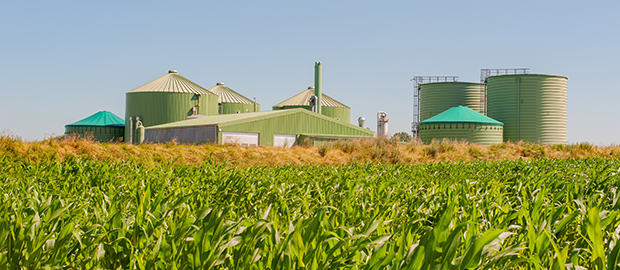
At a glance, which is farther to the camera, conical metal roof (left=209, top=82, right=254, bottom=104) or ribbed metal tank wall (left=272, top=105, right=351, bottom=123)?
conical metal roof (left=209, top=82, right=254, bottom=104)

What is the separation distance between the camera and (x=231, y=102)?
5806cm

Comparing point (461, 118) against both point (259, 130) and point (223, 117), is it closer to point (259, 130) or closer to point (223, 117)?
point (259, 130)

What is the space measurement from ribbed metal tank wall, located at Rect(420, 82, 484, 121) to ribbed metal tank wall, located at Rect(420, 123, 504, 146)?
7683mm

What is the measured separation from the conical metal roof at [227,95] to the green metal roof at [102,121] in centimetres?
1149

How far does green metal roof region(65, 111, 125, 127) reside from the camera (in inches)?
2100

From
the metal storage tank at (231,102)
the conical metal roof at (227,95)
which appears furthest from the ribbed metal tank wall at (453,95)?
the conical metal roof at (227,95)

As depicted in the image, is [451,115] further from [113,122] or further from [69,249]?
[69,249]

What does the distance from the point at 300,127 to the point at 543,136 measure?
23787 mm

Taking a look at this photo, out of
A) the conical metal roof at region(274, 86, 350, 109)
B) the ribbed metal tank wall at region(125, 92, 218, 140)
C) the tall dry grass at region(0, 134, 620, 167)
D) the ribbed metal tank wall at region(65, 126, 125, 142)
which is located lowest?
the tall dry grass at region(0, 134, 620, 167)

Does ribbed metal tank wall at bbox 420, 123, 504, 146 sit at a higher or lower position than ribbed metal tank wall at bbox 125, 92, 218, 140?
lower

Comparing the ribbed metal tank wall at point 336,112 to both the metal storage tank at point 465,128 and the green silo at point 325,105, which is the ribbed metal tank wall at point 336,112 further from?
the metal storage tank at point 465,128

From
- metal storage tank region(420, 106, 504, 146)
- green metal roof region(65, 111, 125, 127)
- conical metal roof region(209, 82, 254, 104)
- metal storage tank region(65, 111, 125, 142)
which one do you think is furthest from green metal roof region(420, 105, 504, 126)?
green metal roof region(65, 111, 125, 127)

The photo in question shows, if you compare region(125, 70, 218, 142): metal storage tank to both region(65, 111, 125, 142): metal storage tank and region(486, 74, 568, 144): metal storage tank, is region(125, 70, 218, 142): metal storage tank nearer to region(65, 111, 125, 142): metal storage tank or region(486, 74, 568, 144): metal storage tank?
region(65, 111, 125, 142): metal storage tank

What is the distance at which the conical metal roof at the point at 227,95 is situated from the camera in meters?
58.7
